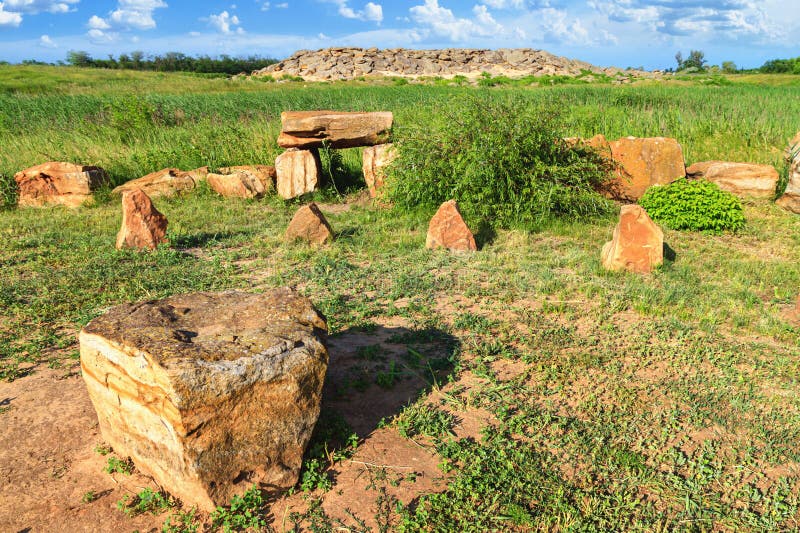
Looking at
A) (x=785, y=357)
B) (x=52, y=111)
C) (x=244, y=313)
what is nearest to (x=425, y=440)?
(x=244, y=313)

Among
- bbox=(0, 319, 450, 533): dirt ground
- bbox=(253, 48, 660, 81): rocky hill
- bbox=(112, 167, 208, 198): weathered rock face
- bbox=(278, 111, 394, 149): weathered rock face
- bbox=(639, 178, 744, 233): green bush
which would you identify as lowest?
bbox=(0, 319, 450, 533): dirt ground

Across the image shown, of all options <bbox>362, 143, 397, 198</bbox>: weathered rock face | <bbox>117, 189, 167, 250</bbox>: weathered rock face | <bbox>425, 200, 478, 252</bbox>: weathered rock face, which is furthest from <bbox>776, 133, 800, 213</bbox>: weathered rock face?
<bbox>117, 189, 167, 250</bbox>: weathered rock face

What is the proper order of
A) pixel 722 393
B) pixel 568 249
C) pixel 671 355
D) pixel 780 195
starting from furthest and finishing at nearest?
pixel 780 195, pixel 568 249, pixel 671 355, pixel 722 393

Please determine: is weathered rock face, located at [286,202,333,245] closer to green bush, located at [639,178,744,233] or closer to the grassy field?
the grassy field

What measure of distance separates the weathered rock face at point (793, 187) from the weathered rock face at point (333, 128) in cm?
669

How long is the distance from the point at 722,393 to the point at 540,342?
4.62 feet

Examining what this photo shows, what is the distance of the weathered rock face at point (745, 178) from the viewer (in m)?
9.86

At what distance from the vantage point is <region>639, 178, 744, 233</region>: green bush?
27.5ft

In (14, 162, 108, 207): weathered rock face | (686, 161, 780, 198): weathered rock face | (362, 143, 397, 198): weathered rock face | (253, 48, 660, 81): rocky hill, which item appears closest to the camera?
(686, 161, 780, 198): weathered rock face

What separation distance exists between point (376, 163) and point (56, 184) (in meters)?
5.91

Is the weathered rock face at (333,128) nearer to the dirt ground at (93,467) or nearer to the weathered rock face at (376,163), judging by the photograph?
the weathered rock face at (376,163)

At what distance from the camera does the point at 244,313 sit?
3773 millimetres

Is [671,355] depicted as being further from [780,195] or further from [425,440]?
[780,195]

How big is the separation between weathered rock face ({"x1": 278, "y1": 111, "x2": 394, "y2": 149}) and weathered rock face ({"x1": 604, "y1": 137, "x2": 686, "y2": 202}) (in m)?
4.12
